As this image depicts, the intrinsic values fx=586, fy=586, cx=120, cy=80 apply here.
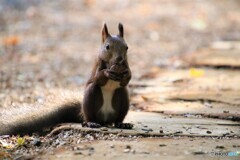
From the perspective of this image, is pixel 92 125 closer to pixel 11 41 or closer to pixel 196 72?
pixel 196 72

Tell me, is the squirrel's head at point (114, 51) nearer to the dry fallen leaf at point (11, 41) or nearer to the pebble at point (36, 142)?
the pebble at point (36, 142)

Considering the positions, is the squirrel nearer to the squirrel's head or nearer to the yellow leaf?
the squirrel's head

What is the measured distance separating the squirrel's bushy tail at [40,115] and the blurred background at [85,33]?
806mm

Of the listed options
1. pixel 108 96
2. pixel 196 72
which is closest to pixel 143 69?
pixel 196 72

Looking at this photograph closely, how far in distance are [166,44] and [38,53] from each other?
2.49 metres

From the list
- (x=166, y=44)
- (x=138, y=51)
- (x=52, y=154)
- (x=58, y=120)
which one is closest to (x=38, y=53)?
(x=138, y=51)

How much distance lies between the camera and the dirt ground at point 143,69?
12.7 ft

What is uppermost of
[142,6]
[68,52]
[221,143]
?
[142,6]

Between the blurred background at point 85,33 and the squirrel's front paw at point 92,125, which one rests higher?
the blurred background at point 85,33

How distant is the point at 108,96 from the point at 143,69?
146 inches

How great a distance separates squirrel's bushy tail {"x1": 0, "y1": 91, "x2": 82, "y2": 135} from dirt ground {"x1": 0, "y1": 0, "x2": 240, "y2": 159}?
0.15m

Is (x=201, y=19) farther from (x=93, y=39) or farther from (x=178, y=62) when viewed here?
(x=178, y=62)

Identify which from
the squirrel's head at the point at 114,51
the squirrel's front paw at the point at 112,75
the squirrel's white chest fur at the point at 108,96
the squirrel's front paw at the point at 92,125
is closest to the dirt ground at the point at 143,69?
the squirrel's front paw at the point at 92,125

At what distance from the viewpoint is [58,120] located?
468 centimetres
